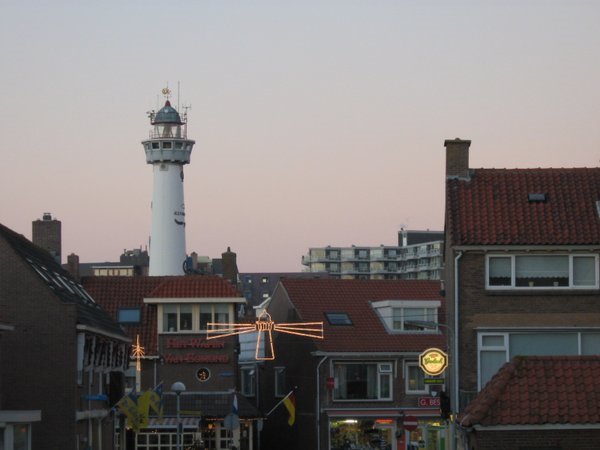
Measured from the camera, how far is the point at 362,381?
70.3 meters

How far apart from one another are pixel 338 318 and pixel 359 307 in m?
1.69

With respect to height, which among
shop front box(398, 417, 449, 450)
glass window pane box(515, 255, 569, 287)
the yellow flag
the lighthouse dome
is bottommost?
shop front box(398, 417, 449, 450)

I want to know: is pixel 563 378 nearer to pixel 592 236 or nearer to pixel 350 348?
pixel 592 236

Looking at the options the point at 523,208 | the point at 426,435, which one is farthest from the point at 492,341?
the point at 426,435

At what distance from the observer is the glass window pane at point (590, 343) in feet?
161

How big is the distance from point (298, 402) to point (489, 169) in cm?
2302

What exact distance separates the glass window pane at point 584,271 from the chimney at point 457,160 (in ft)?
17.9

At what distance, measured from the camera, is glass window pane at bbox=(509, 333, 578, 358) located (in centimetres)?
4891

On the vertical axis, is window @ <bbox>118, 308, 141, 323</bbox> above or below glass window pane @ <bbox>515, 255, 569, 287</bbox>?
below

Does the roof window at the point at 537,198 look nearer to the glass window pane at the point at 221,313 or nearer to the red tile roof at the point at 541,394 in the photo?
the red tile roof at the point at 541,394

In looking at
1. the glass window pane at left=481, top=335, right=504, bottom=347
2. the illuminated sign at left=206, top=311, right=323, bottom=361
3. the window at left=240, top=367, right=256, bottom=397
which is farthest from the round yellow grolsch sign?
the window at left=240, top=367, right=256, bottom=397

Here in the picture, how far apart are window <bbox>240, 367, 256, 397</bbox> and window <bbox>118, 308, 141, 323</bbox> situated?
1085 cm

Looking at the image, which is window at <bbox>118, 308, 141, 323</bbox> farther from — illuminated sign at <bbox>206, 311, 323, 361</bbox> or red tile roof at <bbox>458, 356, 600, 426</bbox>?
red tile roof at <bbox>458, 356, 600, 426</bbox>

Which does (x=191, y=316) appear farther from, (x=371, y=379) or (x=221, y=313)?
(x=371, y=379)
